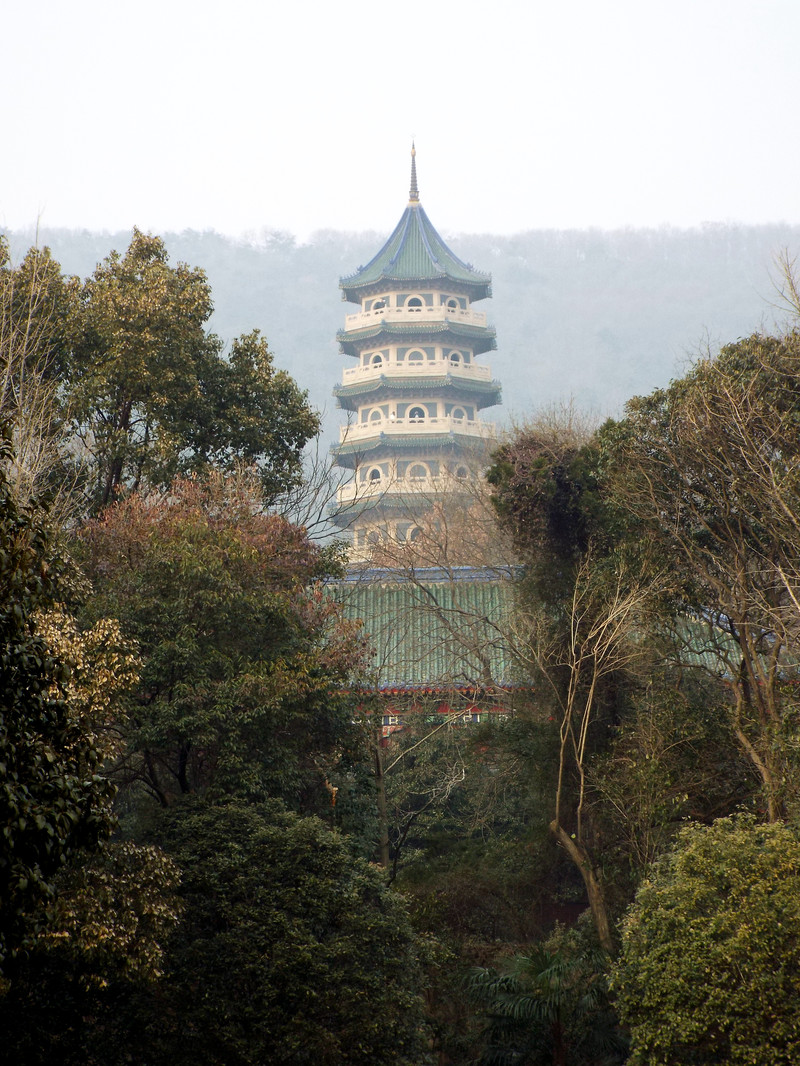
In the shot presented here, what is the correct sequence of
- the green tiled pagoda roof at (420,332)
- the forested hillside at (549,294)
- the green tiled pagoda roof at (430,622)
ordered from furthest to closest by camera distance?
the forested hillside at (549,294) < the green tiled pagoda roof at (420,332) < the green tiled pagoda roof at (430,622)

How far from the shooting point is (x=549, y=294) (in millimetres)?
105438

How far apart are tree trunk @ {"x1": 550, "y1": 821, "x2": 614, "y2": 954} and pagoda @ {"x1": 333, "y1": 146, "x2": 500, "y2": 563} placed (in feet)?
87.7

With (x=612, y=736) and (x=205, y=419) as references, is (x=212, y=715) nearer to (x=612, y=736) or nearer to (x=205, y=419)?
(x=612, y=736)

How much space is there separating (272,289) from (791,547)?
9757 centimetres

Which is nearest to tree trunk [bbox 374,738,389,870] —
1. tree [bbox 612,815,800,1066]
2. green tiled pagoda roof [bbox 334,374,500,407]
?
tree [bbox 612,815,800,1066]

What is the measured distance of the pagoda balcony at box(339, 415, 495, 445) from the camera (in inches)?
1577

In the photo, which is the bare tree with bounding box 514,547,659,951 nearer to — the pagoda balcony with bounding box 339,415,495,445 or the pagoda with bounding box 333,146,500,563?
the pagoda with bounding box 333,146,500,563

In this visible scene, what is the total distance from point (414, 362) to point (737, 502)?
97.9 ft

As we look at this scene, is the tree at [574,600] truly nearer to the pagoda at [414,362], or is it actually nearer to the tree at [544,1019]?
the tree at [544,1019]

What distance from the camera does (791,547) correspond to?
1203 centimetres

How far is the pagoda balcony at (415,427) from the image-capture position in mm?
40062

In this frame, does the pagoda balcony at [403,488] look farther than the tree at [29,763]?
Yes

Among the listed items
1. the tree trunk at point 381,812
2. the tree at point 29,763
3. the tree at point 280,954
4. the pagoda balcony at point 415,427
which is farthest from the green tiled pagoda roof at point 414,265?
the tree at point 29,763

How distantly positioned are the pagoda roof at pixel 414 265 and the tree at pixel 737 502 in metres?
29.5
